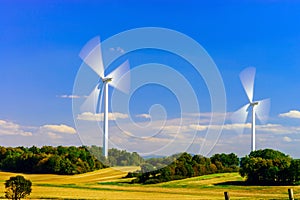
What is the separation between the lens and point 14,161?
109m

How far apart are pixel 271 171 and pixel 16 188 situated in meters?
49.7

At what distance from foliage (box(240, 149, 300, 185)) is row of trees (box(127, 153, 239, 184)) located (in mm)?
9628

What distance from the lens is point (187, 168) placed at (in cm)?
8844

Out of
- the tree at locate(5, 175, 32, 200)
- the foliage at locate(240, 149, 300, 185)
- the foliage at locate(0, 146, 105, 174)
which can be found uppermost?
the foliage at locate(0, 146, 105, 174)

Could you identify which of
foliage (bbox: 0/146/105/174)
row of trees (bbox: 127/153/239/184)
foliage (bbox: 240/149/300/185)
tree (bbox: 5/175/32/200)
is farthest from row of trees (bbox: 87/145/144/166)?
foliage (bbox: 0/146/105/174)

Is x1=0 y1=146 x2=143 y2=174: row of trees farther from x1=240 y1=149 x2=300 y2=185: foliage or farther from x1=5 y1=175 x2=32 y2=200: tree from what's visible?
x1=5 y1=175 x2=32 y2=200: tree

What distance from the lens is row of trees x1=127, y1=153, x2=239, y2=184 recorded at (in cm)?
8244

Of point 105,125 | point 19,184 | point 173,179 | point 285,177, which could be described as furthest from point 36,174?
point 19,184

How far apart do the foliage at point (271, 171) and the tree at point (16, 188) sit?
1892 inches

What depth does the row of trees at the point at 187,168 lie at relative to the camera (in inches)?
3246

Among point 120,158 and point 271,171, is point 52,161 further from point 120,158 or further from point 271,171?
point 120,158

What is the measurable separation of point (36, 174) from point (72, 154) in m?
8.86

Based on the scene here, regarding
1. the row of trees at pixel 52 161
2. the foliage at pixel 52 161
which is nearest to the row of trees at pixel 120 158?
the row of trees at pixel 52 161

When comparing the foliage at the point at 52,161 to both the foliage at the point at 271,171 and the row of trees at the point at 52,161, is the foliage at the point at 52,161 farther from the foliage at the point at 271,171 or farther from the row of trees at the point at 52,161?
the foliage at the point at 271,171
